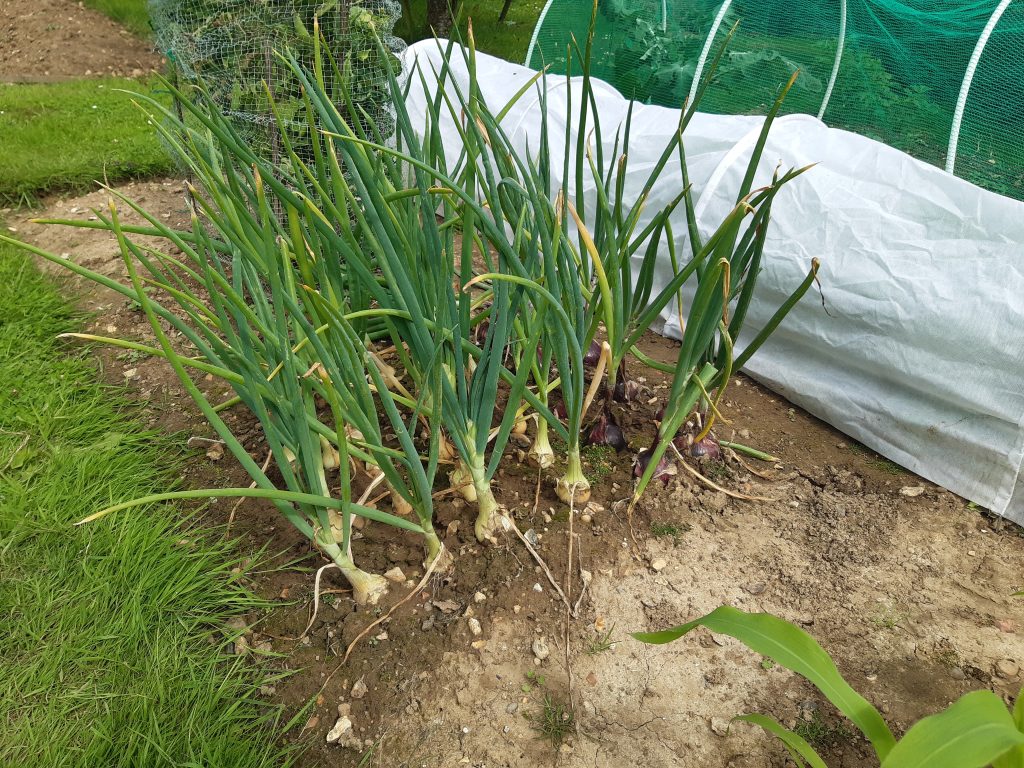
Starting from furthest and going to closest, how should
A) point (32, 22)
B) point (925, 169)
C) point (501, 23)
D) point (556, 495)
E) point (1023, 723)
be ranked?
point (501, 23), point (32, 22), point (925, 169), point (556, 495), point (1023, 723)

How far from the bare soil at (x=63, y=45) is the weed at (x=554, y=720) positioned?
17.0 feet

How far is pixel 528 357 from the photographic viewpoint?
1.21 m

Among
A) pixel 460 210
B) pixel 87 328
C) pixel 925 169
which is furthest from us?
pixel 87 328

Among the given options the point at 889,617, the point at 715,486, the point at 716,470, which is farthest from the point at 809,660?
the point at 716,470

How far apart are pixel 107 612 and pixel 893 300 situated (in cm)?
193

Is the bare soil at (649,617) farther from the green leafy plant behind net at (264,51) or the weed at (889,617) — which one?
the green leafy plant behind net at (264,51)

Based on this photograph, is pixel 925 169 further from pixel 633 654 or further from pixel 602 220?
pixel 633 654

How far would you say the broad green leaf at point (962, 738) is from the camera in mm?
718

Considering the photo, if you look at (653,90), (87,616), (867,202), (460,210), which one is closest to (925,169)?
(867,202)

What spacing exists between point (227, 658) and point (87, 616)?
315 millimetres

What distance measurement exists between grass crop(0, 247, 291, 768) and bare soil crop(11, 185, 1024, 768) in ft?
0.27

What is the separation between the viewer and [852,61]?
3.17 m

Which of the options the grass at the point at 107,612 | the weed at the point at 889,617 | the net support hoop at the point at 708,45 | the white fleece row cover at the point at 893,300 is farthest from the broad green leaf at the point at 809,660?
the net support hoop at the point at 708,45

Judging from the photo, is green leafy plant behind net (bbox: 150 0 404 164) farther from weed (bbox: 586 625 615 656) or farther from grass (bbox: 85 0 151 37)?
grass (bbox: 85 0 151 37)
